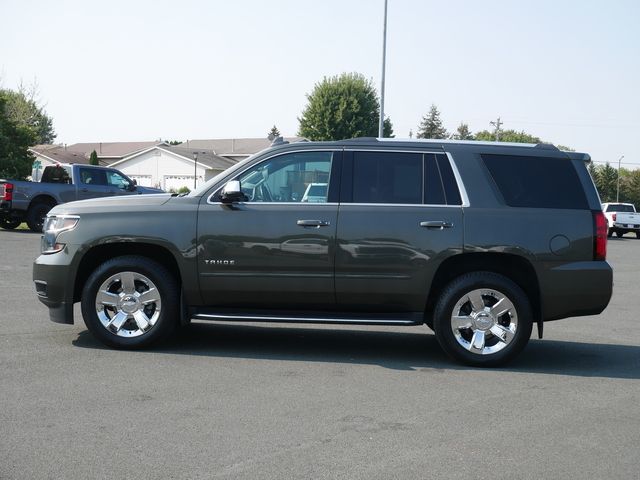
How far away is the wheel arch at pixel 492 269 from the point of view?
745 cm

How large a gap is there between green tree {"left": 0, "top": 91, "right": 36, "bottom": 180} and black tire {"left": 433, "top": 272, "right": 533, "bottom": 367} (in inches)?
1155

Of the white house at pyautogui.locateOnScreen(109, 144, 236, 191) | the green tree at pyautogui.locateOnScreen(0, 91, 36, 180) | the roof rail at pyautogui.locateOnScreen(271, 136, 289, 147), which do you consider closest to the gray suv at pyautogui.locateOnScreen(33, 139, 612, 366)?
the roof rail at pyautogui.locateOnScreen(271, 136, 289, 147)

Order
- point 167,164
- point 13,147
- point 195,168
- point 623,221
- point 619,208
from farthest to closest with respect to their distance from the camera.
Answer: point 167,164 < point 195,168 < point 619,208 < point 623,221 < point 13,147

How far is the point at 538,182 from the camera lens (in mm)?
7453

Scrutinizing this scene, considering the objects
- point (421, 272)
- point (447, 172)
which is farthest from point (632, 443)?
point (447, 172)

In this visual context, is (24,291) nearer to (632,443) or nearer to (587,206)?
(587,206)

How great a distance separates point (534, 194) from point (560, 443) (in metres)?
2.96

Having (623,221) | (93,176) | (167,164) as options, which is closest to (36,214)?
(93,176)

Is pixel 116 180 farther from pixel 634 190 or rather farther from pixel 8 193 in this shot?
pixel 634 190

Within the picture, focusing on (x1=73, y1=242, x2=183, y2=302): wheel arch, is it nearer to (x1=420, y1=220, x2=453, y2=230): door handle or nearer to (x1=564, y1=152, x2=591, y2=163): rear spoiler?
(x1=420, y1=220, x2=453, y2=230): door handle

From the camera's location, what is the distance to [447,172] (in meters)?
7.51

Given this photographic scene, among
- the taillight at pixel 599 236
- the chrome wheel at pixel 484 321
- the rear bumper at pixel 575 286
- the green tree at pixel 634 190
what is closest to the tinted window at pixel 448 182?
the chrome wheel at pixel 484 321

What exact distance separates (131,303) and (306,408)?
2.52m

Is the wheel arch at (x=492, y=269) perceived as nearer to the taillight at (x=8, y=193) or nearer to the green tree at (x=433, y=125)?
the taillight at (x=8, y=193)
